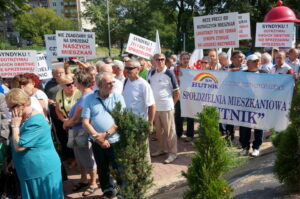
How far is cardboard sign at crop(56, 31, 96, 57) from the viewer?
291 inches

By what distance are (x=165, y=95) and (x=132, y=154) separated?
2.99 meters

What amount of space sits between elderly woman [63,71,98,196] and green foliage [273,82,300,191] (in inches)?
97.6

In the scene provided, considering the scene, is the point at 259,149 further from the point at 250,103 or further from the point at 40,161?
the point at 40,161

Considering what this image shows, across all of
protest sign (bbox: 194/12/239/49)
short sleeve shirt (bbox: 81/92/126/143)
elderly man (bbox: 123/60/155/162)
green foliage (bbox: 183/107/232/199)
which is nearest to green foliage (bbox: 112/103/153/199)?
green foliage (bbox: 183/107/232/199)

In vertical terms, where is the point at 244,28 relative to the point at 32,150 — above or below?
above

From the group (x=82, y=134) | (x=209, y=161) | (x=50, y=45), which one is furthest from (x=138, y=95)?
(x=50, y=45)

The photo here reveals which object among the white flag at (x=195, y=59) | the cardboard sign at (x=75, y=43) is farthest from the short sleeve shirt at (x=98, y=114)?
the white flag at (x=195, y=59)

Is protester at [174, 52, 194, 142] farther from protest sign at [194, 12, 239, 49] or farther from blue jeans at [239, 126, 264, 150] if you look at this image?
blue jeans at [239, 126, 264, 150]

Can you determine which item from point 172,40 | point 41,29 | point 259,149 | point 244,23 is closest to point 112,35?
point 41,29

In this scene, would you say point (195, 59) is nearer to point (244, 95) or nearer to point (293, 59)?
point (293, 59)

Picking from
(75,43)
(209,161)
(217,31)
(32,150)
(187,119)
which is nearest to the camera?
(209,161)

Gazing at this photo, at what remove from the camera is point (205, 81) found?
18.8 feet

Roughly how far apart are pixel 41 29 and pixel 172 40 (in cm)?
3837

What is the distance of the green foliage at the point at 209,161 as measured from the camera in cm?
278
